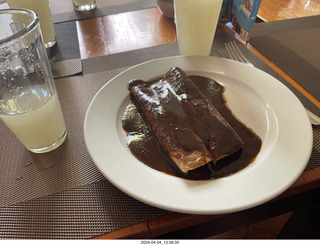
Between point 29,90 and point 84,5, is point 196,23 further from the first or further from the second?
point 84,5

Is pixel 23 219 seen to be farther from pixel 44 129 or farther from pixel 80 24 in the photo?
pixel 80 24

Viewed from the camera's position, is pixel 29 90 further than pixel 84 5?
No

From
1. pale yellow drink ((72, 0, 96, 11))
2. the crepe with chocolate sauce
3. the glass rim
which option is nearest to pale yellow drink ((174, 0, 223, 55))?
the crepe with chocolate sauce

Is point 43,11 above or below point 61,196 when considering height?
above

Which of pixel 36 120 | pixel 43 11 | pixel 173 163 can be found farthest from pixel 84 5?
pixel 173 163

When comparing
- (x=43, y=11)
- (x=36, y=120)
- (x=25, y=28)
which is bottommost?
(x=36, y=120)

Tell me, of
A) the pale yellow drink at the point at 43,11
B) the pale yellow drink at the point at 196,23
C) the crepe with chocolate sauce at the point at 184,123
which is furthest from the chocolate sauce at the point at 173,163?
the pale yellow drink at the point at 43,11
